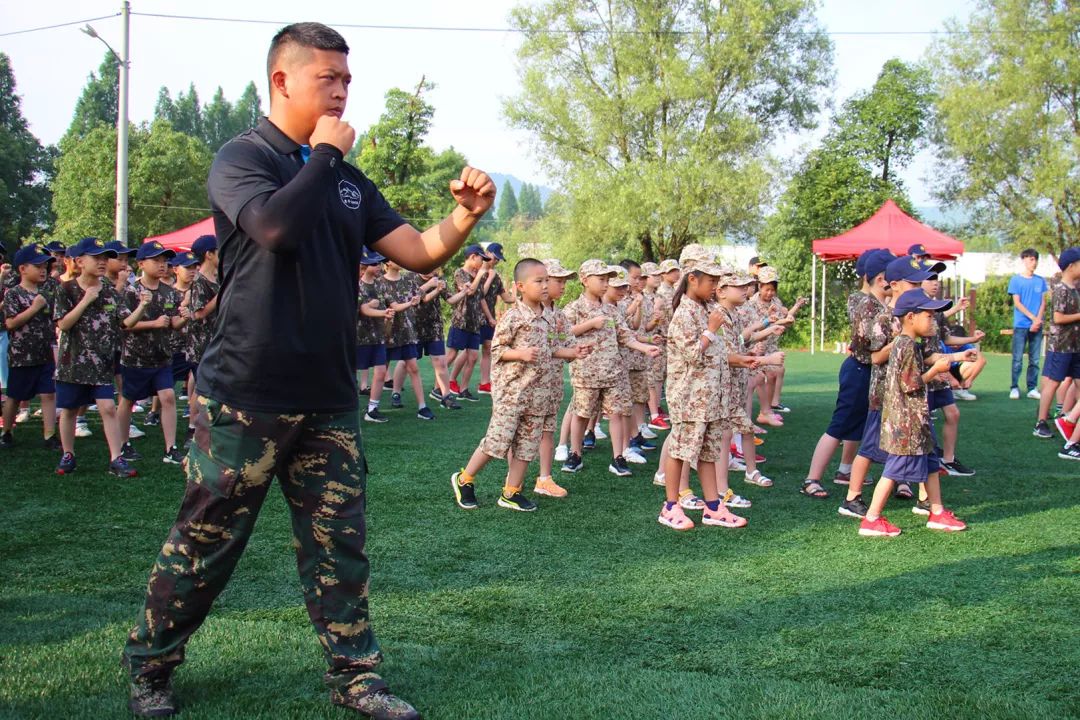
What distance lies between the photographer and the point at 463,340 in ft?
46.7

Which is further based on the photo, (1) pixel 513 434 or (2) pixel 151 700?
(1) pixel 513 434

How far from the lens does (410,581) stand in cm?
513

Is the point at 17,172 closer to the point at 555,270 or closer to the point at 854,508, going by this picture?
the point at 555,270

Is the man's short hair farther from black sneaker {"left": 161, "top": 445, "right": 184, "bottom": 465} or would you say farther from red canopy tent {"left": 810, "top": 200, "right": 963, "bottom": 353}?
red canopy tent {"left": 810, "top": 200, "right": 963, "bottom": 353}

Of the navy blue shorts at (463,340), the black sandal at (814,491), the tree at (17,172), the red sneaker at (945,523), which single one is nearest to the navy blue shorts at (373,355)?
the navy blue shorts at (463,340)

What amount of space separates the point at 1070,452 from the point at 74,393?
9.81 metres

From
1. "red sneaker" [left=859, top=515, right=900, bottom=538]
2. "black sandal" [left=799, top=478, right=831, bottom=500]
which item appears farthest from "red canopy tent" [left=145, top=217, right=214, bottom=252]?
"red sneaker" [left=859, top=515, right=900, bottom=538]

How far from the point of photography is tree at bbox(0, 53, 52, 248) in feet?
165

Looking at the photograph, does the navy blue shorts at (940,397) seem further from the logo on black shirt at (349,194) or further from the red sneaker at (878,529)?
the logo on black shirt at (349,194)

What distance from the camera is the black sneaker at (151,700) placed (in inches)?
127

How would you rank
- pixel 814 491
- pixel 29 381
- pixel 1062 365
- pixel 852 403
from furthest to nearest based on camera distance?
pixel 1062 365
pixel 29 381
pixel 814 491
pixel 852 403

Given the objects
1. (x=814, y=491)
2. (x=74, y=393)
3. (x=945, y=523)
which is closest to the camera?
(x=945, y=523)

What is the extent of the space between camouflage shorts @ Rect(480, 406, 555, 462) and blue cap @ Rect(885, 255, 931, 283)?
2.89 metres

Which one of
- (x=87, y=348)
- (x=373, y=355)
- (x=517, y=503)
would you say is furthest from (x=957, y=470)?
(x=87, y=348)
